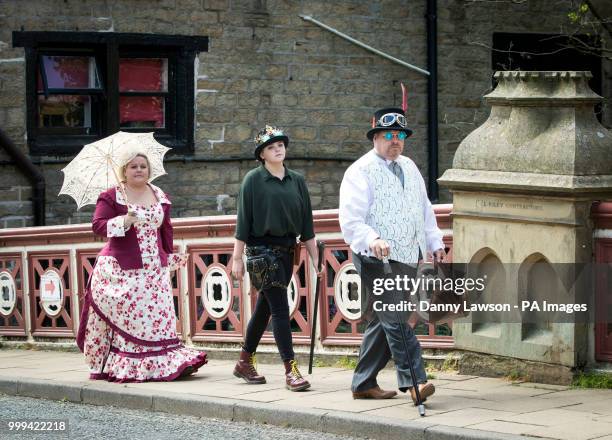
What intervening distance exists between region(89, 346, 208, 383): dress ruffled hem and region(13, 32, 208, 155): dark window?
598 centimetres

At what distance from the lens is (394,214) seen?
7.92 m

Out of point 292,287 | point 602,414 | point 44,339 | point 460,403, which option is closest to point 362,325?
point 292,287

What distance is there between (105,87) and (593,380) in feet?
27.9

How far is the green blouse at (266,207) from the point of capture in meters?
8.58

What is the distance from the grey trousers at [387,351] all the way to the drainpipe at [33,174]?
7.32 m

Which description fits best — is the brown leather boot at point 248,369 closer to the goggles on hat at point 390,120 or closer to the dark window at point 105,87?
the goggles on hat at point 390,120

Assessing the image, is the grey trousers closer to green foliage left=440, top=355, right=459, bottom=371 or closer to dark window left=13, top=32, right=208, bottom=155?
green foliage left=440, top=355, right=459, bottom=371

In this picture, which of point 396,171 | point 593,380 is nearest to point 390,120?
point 396,171

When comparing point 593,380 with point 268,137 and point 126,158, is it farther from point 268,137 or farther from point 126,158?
point 126,158

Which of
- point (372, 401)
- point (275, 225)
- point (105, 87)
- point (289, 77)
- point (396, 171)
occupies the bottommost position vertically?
point (372, 401)

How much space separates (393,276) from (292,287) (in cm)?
215

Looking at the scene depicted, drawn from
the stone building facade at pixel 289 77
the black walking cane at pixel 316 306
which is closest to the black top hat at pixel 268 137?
the black walking cane at pixel 316 306

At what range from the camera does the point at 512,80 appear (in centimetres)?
867

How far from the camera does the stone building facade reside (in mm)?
14758
